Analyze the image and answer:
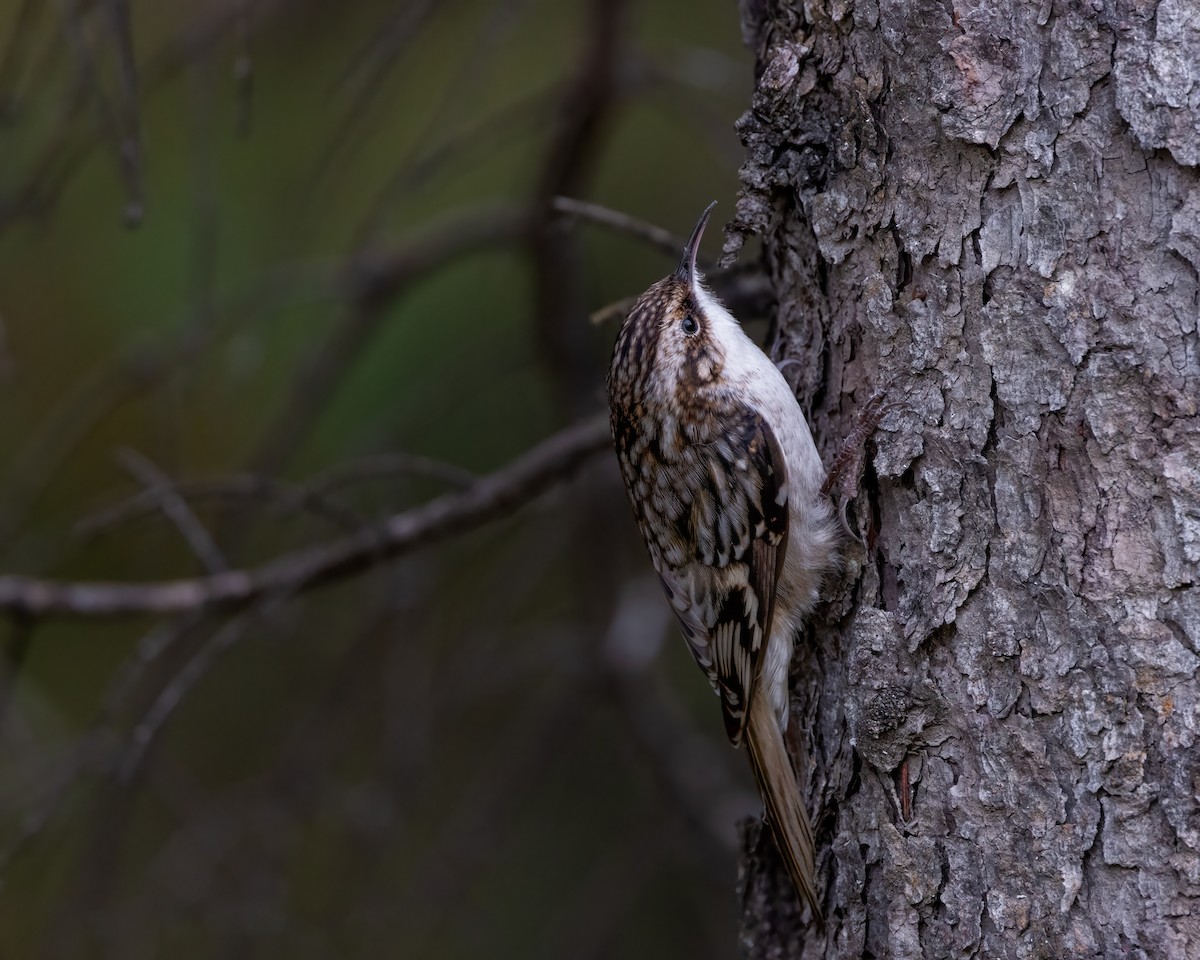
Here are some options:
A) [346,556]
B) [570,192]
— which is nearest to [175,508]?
[346,556]

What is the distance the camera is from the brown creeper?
2.13 m

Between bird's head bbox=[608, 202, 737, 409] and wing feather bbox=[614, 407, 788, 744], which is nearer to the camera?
wing feather bbox=[614, 407, 788, 744]

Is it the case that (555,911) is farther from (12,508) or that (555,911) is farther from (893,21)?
(893,21)

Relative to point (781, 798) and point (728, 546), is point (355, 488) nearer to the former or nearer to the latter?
point (728, 546)

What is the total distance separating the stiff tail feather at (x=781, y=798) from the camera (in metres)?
1.92

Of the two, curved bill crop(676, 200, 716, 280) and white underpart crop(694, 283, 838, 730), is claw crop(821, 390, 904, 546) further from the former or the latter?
curved bill crop(676, 200, 716, 280)

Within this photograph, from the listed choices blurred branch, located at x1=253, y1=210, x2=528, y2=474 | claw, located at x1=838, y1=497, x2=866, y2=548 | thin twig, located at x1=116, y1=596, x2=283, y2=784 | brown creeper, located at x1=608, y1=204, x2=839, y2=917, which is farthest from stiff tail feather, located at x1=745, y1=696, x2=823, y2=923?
blurred branch, located at x1=253, y1=210, x2=528, y2=474

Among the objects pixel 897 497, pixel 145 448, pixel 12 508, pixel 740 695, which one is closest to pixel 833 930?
pixel 740 695

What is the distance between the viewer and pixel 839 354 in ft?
6.28

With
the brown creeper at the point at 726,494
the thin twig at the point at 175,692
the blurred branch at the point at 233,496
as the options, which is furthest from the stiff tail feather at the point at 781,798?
the thin twig at the point at 175,692

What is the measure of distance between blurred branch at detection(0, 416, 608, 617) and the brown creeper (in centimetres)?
14

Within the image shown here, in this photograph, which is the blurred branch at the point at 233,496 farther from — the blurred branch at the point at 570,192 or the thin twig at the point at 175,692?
the blurred branch at the point at 570,192

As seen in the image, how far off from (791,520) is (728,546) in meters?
0.17

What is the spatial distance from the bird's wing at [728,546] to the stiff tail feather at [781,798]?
41 mm
